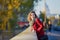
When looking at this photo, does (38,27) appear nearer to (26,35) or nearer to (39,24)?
(39,24)

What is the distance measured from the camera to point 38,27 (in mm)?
2420

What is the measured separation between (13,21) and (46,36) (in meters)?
0.48

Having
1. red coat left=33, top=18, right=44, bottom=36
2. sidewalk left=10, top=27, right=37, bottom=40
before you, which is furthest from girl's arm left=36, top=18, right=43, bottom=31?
sidewalk left=10, top=27, right=37, bottom=40

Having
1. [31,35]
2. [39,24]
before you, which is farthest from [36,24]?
[31,35]

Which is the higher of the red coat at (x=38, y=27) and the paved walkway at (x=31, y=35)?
the red coat at (x=38, y=27)

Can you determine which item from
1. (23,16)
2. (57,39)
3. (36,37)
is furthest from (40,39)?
(23,16)

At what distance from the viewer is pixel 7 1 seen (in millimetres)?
2508

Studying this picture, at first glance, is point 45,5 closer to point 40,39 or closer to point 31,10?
point 31,10

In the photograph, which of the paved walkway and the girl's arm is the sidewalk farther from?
the girl's arm

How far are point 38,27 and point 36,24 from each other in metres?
0.05

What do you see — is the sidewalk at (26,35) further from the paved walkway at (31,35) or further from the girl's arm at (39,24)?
the girl's arm at (39,24)

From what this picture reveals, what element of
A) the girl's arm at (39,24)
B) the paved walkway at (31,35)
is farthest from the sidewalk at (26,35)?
the girl's arm at (39,24)

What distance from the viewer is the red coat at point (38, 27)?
94.5 inches

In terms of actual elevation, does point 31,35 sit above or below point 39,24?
below
